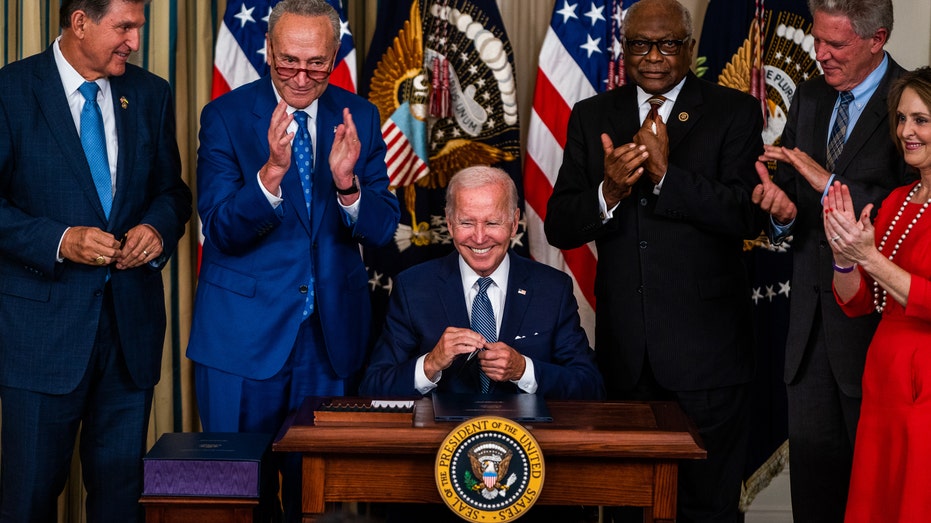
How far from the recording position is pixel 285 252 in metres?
3.20

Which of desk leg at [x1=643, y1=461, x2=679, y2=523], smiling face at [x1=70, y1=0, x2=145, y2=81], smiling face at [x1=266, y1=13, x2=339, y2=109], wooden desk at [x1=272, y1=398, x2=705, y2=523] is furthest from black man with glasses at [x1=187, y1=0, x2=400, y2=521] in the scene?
desk leg at [x1=643, y1=461, x2=679, y2=523]

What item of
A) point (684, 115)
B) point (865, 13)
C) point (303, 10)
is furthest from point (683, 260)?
point (303, 10)

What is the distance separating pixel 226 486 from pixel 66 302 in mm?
961

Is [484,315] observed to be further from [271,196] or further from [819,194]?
[819,194]

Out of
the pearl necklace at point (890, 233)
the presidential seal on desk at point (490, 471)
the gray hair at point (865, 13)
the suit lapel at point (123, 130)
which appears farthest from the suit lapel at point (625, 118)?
the suit lapel at point (123, 130)

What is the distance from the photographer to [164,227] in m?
3.25

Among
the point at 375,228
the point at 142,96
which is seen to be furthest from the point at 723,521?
the point at 142,96

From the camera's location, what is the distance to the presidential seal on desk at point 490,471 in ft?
7.84

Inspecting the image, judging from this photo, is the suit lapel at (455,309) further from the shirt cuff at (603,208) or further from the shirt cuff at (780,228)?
the shirt cuff at (780,228)

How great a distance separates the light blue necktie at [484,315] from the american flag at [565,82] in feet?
4.12

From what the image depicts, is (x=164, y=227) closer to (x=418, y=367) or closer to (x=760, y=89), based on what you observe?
(x=418, y=367)

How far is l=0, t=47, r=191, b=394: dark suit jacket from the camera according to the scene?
123 inches

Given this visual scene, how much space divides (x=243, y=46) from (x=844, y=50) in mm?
2263

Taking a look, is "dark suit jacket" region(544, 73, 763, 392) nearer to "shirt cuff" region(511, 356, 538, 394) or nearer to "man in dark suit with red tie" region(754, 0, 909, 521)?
"man in dark suit with red tie" region(754, 0, 909, 521)
